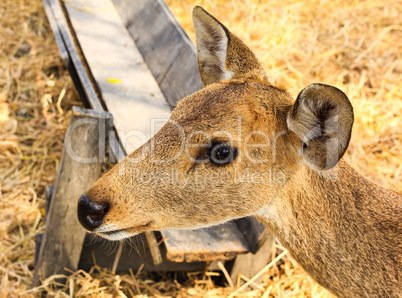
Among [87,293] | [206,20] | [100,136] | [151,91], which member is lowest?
[87,293]

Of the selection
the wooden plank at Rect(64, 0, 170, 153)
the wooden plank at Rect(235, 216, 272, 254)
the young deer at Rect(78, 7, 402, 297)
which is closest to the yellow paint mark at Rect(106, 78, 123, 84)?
the wooden plank at Rect(64, 0, 170, 153)

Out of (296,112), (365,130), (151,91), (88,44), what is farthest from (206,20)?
(365,130)

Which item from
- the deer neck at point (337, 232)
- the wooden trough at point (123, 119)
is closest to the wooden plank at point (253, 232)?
the wooden trough at point (123, 119)

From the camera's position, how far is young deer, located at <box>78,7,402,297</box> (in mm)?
2318

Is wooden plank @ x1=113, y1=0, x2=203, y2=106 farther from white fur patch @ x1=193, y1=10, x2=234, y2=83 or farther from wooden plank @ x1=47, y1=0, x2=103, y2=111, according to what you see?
white fur patch @ x1=193, y1=10, x2=234, y2=83

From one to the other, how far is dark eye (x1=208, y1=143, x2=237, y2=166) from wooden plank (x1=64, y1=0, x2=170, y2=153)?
142cm

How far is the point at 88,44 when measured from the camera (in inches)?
215

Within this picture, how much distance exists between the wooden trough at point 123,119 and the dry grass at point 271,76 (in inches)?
10.0

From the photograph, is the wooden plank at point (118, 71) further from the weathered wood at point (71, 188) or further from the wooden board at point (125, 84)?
the weathered wood at point (71, 188)

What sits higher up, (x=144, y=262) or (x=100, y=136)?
(x=100, y=136)

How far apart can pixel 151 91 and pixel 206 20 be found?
7.36 ft

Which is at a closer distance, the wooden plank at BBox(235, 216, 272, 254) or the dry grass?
the wooden plank at BBox(235, 216, 272, 254)

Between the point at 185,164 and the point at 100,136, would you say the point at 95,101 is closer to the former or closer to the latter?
the point at 100,136

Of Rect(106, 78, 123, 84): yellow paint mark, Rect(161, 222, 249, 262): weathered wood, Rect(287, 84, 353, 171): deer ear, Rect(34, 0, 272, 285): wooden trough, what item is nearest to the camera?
Rect(287, 84, 353, 171): deer ear
